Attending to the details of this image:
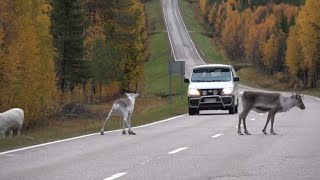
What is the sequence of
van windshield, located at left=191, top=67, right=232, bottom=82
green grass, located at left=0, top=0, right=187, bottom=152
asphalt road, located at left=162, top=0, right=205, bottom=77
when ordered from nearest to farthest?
1. green grass, located at left=0, top=0, right=187, bottom=152
2. van windshield, located at left=191, top=67, right=232, bottom=82
3. asphalt road, located at left=162, top=0, right=205, bottom=77

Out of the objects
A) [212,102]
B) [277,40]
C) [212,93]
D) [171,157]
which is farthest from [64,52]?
[277,40]

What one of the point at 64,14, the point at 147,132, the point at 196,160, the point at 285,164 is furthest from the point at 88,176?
the point at 64,14

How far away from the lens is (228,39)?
541ft

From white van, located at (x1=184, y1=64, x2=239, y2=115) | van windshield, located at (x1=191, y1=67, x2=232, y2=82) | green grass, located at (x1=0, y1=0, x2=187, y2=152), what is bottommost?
green grass, located at (x1=0, y1=0, x2=187, y2=152)

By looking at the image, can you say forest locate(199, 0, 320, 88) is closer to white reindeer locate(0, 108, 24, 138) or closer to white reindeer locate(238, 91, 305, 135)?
white reindeer locate(0, 108, 24, 138)

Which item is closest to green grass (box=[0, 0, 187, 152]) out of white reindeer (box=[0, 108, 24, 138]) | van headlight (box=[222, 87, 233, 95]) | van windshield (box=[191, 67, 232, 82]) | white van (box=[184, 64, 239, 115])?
white reindeer (box=[0, 108, 24, 138])

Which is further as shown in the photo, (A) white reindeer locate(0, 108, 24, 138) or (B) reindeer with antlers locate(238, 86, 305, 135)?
(A) white reindeer locate(0, 108, 24, 138)

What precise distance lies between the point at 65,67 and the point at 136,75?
29.7 feet

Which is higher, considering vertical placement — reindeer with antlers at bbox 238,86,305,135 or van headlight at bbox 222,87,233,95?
reindeer with antlers at bbox 238,86,305,135

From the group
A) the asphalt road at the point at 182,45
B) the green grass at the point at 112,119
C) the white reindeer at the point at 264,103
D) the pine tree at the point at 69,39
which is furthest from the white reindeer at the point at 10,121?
the asphalt road at the point at 182,45

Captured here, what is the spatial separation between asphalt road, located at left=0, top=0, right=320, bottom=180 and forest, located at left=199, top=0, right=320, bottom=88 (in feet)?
210

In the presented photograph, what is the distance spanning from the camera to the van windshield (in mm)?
35938

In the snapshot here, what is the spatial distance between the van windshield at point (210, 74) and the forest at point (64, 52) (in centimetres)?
910

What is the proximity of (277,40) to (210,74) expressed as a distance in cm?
9403
